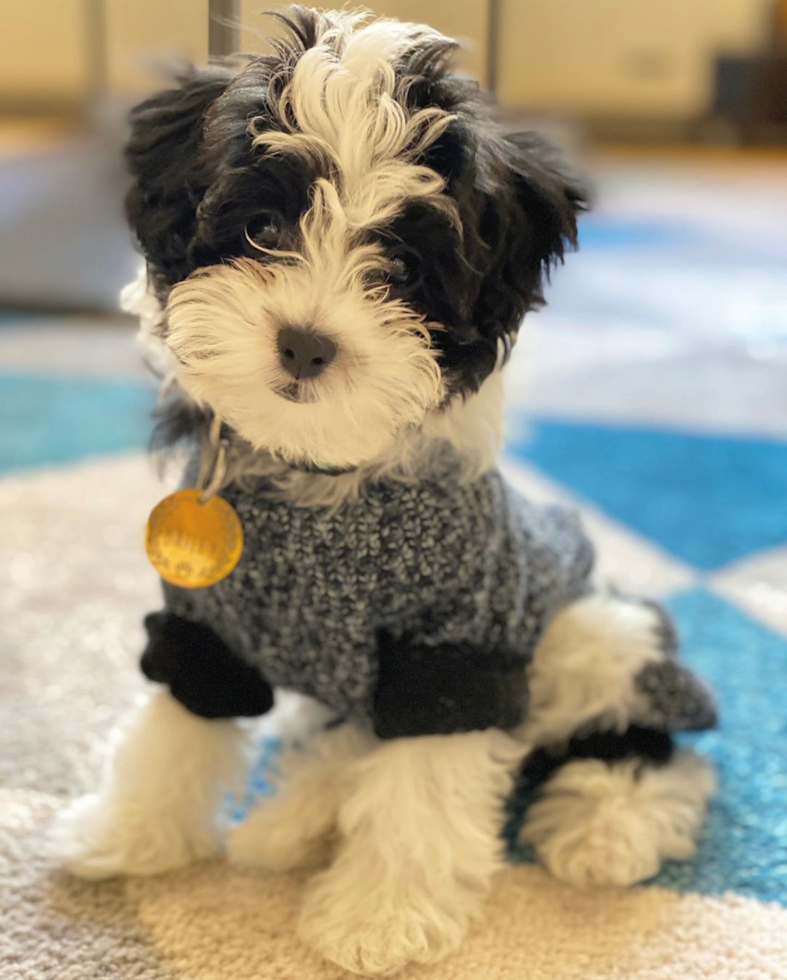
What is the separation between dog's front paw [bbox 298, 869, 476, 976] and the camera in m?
1.07

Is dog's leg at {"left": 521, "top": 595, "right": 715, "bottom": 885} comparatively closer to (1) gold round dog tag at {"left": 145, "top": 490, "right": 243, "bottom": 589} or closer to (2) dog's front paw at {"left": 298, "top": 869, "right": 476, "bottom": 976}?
(2) dog's front paw at {"left": 298, "top": 869, "right": 476, "bottom": 976}

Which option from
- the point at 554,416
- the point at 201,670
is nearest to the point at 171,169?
the point at 201,670

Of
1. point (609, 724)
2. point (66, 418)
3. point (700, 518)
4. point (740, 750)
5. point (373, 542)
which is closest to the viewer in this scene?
point (373, 542)

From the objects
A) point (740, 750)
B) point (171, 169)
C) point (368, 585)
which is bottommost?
point (740, 750)

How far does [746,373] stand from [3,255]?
2.09 m

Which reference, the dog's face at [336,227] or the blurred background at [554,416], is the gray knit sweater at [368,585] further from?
the blurred background at [554,416]

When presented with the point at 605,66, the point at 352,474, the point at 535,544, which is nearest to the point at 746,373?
the point at 535,544

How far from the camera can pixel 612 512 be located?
2.06 metres

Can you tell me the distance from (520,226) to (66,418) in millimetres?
1584

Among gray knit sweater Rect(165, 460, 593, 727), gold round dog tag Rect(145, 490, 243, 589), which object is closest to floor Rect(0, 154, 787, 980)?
gray knit sweater Rect(165, 460, 593, 727)

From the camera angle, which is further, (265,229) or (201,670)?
(201,670)

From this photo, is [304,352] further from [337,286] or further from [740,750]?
[740,750]

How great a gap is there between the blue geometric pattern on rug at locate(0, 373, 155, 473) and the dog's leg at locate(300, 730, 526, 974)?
1.13 meters

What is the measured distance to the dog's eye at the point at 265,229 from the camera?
960 millimetres
